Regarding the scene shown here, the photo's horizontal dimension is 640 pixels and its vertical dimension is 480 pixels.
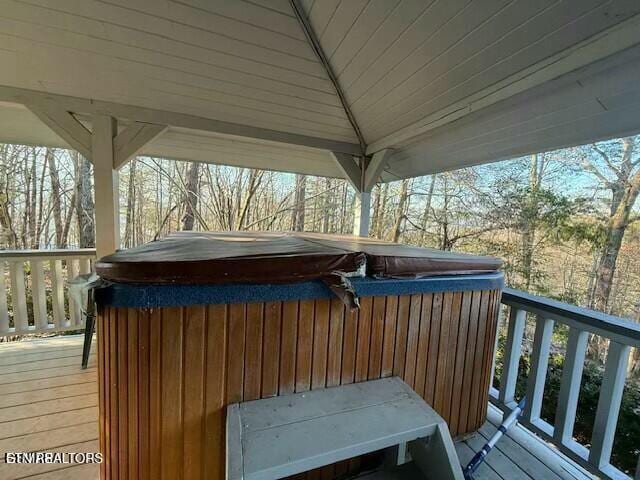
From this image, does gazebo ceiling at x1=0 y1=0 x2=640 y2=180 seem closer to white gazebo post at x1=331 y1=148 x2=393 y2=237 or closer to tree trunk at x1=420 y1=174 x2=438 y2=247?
white gazebo post at x1=331 y1=148 x2=393 y2=237

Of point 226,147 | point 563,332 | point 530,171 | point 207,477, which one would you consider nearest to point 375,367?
point 207,477

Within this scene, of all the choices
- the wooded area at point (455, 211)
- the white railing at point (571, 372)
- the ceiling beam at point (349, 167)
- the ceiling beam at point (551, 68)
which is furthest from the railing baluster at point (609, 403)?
the wooded area at point (455, 211)

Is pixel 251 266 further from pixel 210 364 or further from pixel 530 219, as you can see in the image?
pixel 530 219

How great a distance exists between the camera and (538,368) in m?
1.65

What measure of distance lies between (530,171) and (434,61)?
6.23m

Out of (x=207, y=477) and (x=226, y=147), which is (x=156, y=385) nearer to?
(x=207, y=477)

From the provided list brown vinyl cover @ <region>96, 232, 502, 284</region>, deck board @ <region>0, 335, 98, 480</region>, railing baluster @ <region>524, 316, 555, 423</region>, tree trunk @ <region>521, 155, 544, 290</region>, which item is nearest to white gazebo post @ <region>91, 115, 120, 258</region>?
deck board @ <region>0, 335, 98, 480</region>

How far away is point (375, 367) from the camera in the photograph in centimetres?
134

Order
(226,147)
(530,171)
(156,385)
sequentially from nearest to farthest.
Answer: (156,385) < (226,147) < (530,171)

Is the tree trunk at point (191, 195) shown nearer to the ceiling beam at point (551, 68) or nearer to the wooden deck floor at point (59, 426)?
the wooden deck floor at point (59, 426)

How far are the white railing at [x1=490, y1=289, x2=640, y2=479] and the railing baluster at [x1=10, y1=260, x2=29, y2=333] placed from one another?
4394mm

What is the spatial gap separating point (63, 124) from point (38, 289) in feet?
5.76

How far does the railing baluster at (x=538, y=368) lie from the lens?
1.63 m

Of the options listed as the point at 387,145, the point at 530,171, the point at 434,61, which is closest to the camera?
the point at 434,61
